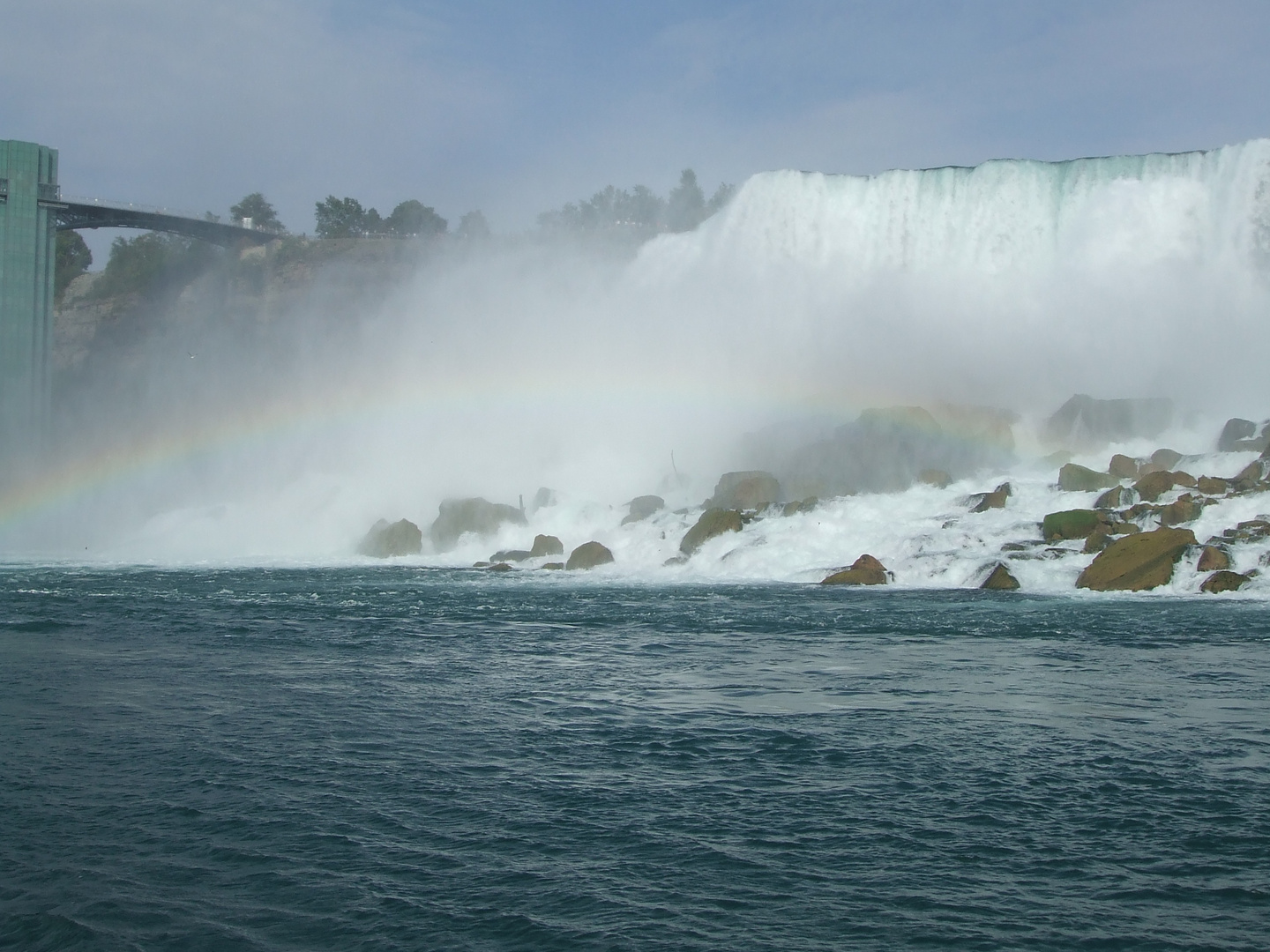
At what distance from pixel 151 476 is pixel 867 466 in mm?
28807

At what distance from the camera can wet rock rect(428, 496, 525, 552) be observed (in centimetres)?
3062

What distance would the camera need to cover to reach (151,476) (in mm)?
45062

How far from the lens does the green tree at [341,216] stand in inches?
2997

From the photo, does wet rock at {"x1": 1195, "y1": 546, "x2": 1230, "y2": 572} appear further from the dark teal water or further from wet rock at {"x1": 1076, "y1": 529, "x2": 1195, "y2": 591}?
the dark teal water

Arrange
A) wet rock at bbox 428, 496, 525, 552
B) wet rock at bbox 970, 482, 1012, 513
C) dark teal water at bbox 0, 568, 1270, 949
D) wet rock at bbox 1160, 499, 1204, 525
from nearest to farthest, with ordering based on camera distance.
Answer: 1. dark teal water at bbox 0, 568, 1270, 949
2. wet rock at bbox 1160, 499, 1204, 525
3. wet rock at bbox 970, 482, 1012, 513
4. wet rock at bbox 428, 496, 525, 552

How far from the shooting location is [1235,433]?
2598cm

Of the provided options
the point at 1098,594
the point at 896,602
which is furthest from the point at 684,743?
the point at 1098,594

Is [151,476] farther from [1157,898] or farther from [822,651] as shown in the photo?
[1157,898]

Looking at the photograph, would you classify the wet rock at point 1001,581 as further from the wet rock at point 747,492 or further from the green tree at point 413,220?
the green tree at point 413,220

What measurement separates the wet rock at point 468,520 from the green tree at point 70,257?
49.8 m

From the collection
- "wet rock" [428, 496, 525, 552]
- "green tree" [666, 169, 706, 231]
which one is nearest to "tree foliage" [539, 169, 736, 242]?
"green tree" [666, 169, 706, 231]

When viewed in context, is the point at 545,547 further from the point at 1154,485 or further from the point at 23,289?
the point at 23,289

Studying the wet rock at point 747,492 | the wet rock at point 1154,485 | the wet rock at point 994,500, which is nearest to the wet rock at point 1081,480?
the wet rock at point 994,500

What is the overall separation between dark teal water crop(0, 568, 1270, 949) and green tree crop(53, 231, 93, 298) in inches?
2546
